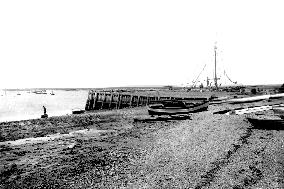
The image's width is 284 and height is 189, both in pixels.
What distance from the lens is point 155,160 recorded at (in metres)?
12.6

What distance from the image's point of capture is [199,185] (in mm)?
9359

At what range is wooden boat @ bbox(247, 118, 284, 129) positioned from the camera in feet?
58.3

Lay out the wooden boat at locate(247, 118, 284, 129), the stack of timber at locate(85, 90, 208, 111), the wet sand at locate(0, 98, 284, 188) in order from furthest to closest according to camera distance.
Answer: the stack of timber at locate(85, 90, 208, 111)
the wooden boat at locate(247, 118, 284, 129)
the wet sand at locate(0, 98, 284, 188)

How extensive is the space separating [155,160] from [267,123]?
30.2 ft

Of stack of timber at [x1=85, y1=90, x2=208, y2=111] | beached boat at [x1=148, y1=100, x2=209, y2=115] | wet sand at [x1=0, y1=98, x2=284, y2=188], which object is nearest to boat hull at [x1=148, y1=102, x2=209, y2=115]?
beached boat at [x1=148, y1=100, x2=209, y2=115]

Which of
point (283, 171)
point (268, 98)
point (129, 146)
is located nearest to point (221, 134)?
point (129, 146)

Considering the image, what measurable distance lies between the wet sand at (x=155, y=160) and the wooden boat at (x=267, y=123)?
45 cm

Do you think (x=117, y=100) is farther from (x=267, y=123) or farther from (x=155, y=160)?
(x=155, y=160)

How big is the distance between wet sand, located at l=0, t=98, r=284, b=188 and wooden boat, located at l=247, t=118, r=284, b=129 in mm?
450

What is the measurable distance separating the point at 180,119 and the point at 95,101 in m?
32.7

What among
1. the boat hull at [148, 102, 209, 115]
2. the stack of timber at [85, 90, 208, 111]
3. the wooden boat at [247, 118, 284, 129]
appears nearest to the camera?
the wooden boat at [247, 118, 284, 129]

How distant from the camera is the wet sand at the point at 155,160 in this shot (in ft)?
33.1

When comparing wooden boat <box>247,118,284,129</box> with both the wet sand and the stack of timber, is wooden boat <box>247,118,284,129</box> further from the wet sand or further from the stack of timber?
the stack of timber

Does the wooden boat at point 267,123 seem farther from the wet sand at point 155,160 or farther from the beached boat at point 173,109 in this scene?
the beached boat at point 173,109
